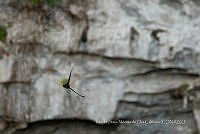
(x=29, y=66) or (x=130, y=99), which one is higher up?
(x=29, y=66)

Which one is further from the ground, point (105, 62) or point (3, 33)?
point (3, 33)

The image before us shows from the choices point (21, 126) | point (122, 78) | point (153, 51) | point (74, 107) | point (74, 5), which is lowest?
point (21, 126)

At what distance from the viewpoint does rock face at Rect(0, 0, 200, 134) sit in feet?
10.2

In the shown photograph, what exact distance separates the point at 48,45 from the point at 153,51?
999 mm

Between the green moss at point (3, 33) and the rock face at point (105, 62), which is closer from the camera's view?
the rock face at point (105, 62)

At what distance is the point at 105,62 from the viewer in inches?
126

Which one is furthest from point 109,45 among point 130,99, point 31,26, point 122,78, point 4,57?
point 4,57

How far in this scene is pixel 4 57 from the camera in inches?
129

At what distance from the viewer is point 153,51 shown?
3113 millimetres

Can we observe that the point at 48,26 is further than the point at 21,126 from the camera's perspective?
No

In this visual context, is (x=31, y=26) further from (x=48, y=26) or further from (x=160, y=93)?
(x=160, y=93)

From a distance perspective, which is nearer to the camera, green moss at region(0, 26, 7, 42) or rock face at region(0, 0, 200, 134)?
rock face at region(0, 0, 200, 134)

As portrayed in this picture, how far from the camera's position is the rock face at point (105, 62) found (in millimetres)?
3104

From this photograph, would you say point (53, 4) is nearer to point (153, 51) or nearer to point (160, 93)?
point (153, 51)
